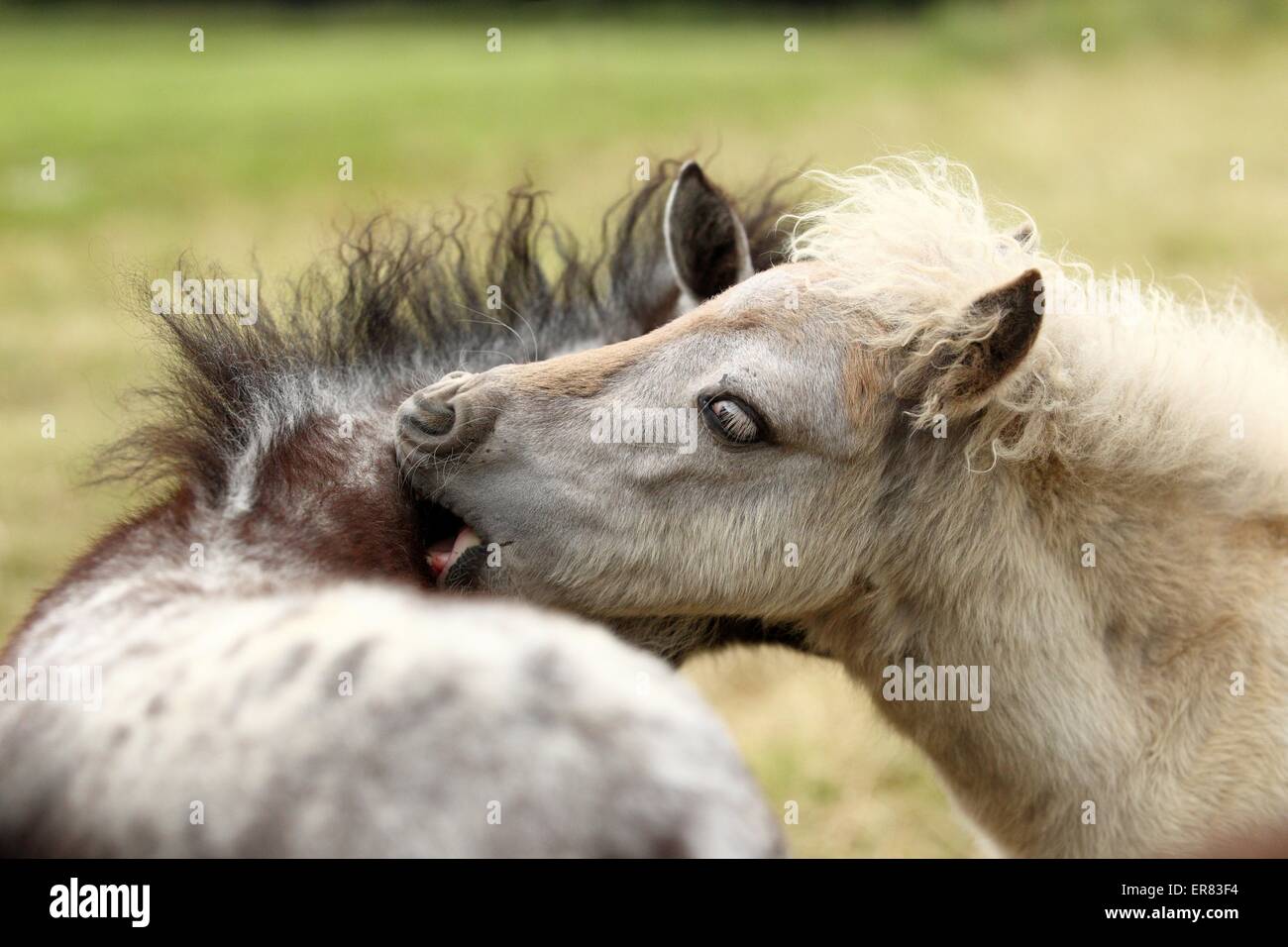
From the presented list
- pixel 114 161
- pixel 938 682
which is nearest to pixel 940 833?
pixel 938 682

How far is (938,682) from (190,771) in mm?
1806

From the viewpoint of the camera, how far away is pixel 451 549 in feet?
10.7

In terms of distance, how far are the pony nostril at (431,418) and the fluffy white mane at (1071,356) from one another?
3.17 feet

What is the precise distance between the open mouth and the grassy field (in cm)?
118

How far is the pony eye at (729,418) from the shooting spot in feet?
10.3

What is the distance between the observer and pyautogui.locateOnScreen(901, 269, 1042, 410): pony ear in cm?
296
